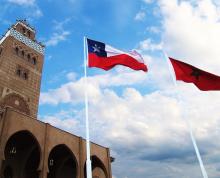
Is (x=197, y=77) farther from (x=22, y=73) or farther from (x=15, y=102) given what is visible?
(x=22, y=73)

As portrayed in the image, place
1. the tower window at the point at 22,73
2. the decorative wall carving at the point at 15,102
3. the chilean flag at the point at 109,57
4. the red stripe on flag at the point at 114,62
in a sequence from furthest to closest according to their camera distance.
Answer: the tower window at the point at 22,73, the decorative wall carving at the point at 15,102, the chilean flag at the point at 109,57, the red stripe on flag at the point at 114,62

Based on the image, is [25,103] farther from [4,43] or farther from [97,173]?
[97,173]

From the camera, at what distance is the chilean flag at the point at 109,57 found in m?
14.4

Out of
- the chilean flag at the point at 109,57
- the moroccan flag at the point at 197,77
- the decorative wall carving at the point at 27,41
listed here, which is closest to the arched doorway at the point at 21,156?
the chilean flag at the point at 109,57

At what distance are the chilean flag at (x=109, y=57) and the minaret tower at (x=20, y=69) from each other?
19.1 meters

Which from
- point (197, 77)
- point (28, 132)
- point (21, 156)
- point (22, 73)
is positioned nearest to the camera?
point (197, 77)

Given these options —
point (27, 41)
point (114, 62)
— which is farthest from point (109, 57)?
point (27, 41)

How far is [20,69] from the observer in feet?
117

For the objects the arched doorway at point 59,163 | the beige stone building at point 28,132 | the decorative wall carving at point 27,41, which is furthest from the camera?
the decorative wall carving at point 27,41

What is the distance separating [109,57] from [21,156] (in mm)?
17721

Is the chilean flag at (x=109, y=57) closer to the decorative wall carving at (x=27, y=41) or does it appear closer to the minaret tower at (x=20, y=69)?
the minaret tower at (x=20, y=69)

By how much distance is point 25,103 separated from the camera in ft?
111

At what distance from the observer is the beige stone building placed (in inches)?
951

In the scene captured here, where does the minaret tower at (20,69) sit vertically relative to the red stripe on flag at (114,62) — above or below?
above
